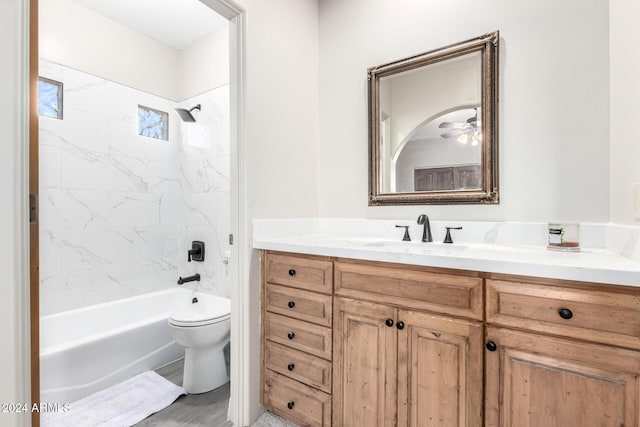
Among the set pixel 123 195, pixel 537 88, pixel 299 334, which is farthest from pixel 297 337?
pixel 123 195

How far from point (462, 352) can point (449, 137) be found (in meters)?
1.08

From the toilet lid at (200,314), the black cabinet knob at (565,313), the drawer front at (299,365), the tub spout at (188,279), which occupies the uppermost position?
the black cabinet knob at (565,313)

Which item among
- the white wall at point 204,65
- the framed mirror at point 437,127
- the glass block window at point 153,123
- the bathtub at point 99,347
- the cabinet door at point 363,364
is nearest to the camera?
the cabinet door at point 363,364

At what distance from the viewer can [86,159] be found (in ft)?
7.55

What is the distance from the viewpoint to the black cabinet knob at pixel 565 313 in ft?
2.81

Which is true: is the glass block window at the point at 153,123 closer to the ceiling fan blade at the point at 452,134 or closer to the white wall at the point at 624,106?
the ceiling fan blade at the point at 452,134

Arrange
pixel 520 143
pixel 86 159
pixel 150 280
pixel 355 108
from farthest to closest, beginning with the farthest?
pixel 150 280 → pixel 86 159 → pixel 355 108 → pixel 520 143

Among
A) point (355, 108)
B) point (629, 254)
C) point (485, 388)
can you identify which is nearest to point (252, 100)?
point (355, 108)

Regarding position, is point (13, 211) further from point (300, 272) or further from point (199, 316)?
point (199, 316)

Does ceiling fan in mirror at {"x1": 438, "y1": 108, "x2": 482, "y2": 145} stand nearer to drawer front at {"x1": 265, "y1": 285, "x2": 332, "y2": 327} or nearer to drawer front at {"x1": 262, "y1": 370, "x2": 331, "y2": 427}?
drawer front at {"x1": 265, "y1": 285, "x2": 332, "y2": 327}

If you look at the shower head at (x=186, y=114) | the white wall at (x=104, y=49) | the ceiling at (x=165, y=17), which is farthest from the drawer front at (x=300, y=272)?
the white wall at (x=104, y=49)

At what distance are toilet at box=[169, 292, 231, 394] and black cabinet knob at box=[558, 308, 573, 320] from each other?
5.76 ft

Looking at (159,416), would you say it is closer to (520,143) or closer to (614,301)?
(614,301)

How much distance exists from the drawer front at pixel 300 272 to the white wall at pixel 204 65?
5.83ft
